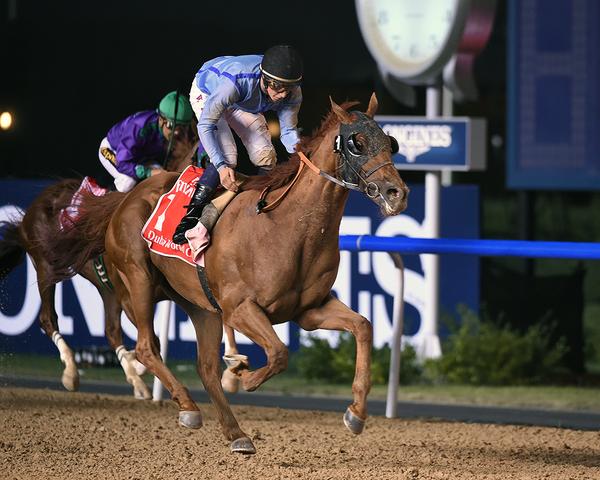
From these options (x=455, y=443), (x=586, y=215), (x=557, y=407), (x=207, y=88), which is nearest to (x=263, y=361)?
(x=557, y=407)

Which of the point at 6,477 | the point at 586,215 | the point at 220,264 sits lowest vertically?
the point at 586,215

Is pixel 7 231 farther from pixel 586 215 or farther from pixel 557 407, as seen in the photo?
pixel 586 215

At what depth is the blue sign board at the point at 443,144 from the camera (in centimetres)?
908

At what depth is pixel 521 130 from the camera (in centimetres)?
941

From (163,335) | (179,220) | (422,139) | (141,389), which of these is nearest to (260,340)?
(179,220)

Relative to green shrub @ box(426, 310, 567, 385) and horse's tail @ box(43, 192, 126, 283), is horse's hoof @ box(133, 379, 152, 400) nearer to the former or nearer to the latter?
horse's tail @ box(43, 192, 126, 283)

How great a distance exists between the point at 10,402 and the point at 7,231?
1051 mm

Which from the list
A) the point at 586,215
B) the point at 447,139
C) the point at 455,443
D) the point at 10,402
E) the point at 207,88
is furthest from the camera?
the point at 586,215

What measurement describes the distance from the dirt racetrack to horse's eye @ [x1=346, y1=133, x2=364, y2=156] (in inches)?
51.9

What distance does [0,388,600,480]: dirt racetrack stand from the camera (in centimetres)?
581

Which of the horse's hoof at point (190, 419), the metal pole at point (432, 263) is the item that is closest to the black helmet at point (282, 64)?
the horse's hoof at point (190, 419)

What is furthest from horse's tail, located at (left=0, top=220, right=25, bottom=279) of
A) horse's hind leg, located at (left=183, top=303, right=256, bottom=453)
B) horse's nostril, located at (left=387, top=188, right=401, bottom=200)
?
horse's nostril, located at (left=387, top=188, right=401, bottom=200)

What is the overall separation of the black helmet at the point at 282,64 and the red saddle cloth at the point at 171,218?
0.77 m

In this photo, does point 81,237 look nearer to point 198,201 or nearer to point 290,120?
point 198,201
